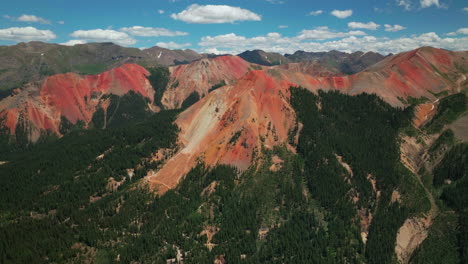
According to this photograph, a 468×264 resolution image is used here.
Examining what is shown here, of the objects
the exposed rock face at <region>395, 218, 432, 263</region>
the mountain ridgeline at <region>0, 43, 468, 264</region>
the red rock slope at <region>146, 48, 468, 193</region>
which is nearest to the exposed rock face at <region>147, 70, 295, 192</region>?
the red rock slope at <region>146, 48, 468, 193</region>

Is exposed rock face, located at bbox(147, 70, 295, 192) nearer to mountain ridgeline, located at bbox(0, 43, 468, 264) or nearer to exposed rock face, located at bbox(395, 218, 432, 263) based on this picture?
mountain ridgeline, located at bbox(0, 43, 468, 264)

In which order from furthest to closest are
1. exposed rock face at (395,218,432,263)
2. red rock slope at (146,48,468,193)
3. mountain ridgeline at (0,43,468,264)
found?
1. red rock slope at (146,48,468,193)
2. exposed rock face at (395,218,432,263)
3. mountain ridgeline at (0,43,468,264)

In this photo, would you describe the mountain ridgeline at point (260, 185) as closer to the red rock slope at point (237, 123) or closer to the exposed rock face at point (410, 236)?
the exposed rock face at point (410, 236)

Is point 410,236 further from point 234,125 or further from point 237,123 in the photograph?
point 234,125

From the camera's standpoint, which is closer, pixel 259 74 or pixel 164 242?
pixel 164 242

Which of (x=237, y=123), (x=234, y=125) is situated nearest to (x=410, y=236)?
(x=237, y=123)

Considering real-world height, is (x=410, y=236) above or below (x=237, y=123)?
below

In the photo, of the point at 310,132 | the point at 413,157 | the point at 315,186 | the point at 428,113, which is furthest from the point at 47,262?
the point at 428,113

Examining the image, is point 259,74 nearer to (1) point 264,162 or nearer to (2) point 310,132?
(2) point 310,132

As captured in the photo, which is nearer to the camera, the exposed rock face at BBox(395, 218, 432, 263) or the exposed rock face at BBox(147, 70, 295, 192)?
the exposed rock face at BBox(395, 218, 432, 263)
